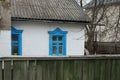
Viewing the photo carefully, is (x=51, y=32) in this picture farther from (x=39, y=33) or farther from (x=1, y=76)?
(x=1, y=76)

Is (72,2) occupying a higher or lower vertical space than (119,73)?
higher

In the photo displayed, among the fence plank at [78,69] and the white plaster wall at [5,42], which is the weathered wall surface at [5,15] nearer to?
the white plaster wall at [5,42]

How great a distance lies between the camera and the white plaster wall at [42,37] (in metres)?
15.6

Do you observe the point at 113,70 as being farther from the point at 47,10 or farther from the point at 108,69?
the point at 47,10

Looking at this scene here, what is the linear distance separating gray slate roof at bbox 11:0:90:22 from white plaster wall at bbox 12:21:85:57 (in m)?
0.46

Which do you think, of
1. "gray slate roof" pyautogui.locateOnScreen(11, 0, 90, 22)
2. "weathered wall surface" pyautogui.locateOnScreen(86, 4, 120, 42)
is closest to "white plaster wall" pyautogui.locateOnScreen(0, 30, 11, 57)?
"gray slate roof" pyautogui.locateOnScreen(11, 0, 90, 22)

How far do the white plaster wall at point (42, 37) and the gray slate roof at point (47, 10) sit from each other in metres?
0.46

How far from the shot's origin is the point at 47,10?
1669 centimetres

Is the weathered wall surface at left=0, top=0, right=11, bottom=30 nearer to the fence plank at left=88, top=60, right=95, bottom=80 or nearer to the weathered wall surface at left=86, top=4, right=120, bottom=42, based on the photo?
the weathered wall surface at left=86, top=4, right=120, bottom=42

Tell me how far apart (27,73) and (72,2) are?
13.4 m

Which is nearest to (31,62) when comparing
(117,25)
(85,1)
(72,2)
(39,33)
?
(117,25)

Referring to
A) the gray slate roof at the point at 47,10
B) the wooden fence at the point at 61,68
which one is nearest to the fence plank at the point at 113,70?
the wooden fence at the point at 61,68

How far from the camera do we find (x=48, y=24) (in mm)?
16219

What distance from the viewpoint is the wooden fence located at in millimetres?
5531
